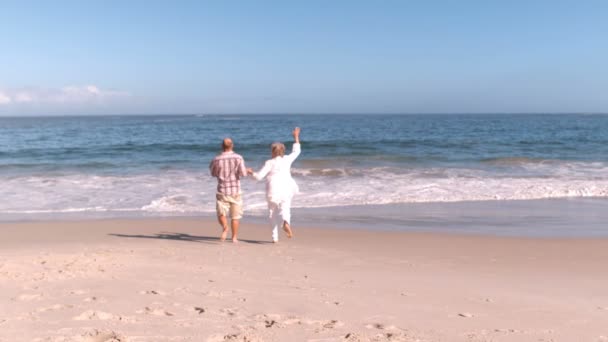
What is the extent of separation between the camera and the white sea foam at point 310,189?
1227 cm

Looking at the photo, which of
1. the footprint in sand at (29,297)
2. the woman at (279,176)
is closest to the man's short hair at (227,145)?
the woman at (279,176)

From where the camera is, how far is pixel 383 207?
11.9m

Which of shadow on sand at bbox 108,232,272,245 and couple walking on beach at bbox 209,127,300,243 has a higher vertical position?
couple walking on beach at bbox 209,127,300,243

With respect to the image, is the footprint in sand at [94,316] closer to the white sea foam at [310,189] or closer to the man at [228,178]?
the man at [228,178]

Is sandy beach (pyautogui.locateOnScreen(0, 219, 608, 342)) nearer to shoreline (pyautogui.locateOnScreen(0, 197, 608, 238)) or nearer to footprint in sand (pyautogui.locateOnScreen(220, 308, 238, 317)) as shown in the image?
footprint in sand (pyautogui.locateOnScreen(220, 308, 238, 317))

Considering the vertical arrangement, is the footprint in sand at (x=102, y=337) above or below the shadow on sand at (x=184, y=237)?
above

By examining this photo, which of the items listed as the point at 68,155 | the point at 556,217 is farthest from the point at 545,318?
the point at 68,155

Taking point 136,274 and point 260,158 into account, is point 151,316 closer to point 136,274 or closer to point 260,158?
point 136,274

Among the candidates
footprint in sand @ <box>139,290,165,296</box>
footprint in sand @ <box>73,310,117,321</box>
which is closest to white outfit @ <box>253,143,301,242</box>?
footprint in sand @ <box>139,290,165,296</box>

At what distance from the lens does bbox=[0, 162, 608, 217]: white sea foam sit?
12273 mm

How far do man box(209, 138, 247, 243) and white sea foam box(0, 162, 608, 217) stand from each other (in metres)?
3.15

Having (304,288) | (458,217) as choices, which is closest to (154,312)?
(304,288)

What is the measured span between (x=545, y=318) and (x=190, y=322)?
2.88 meters

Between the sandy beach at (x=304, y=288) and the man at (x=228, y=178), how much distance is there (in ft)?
1.61
